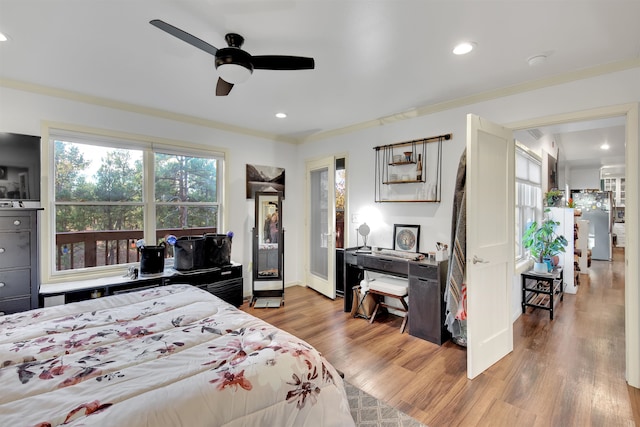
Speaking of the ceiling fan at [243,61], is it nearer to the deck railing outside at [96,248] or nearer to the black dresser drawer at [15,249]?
the black dresser drawer at [15,249]

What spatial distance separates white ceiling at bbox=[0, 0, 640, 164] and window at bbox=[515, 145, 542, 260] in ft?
5.53

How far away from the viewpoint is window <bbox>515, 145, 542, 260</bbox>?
159 inches

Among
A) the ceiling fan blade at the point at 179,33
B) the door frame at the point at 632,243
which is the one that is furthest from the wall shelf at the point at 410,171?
the ceiling fan blade at the point at 179,33

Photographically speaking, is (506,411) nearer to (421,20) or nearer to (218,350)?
(218,350)

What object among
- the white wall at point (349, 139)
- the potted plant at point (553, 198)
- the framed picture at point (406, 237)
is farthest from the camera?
the potted plant at point (553, 198)

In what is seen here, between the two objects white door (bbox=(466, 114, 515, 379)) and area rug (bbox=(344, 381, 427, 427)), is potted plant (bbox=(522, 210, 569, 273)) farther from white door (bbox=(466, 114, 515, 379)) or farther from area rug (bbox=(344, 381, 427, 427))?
area rug (bbox=(344, 381, 427, 427))

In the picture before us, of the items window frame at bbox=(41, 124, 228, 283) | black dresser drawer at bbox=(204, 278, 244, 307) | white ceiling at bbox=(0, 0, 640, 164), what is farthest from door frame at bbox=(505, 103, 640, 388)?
window frame at bbox=(41, 124, 228, 283)

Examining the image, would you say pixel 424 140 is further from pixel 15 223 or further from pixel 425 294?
pixel 15 223

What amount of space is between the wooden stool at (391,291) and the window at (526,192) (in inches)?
74.5

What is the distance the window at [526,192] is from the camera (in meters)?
Result: 4.04

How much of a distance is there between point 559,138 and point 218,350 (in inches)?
248

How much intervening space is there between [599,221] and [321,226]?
26.2 feet

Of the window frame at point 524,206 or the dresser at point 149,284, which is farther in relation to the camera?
the window frame at point 524,206

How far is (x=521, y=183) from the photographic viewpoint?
411 centimetres
